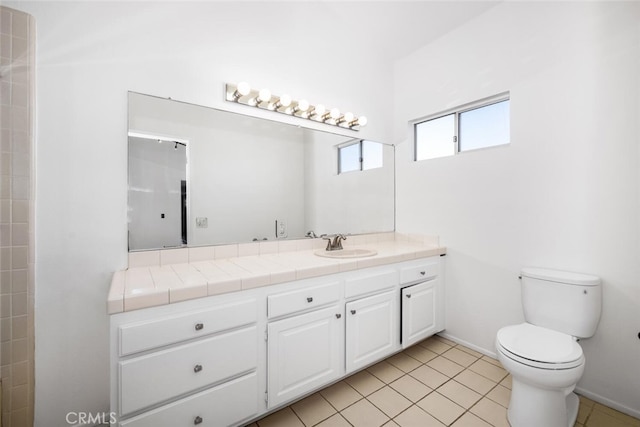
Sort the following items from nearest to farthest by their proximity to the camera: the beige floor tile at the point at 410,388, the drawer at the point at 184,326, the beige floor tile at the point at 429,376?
the drawer at the point at 184,326
the beige floor tile at the point at 410,388
the beige floor tile at the point at 429,376

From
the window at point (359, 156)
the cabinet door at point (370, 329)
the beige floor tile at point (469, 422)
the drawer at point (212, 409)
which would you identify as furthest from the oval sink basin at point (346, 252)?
the beige floor tile at point (469, 422)

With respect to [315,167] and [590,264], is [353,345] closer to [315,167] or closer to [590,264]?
[315,167]

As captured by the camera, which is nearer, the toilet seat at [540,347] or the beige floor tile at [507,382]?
the toilet seat at [540,347]

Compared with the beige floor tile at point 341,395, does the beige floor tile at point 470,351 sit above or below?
above

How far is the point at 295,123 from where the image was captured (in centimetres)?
211

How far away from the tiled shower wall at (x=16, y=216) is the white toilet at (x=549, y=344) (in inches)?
90.2

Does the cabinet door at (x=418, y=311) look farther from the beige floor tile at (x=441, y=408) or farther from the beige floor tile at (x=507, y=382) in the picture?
the beige floor tile at (x=507, y=382)

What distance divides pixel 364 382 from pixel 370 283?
0.67m

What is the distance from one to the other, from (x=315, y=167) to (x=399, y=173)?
94 centimetres

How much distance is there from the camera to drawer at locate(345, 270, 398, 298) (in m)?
1.67

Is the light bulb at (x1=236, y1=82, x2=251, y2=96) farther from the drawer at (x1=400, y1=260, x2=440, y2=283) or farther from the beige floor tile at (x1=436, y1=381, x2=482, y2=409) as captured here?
the beige floor tile at (x1=436, y1=381, x2=482, y2=409)

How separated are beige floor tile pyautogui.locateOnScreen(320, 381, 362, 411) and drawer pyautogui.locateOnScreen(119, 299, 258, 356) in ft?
2.58

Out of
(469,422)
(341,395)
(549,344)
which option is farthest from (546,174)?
(341,395)

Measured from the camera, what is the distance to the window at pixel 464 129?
2064 millimetres
